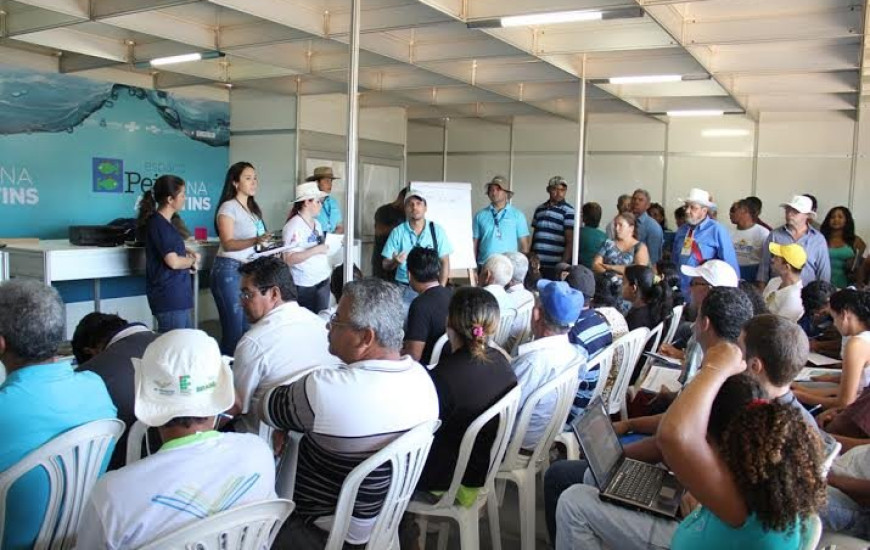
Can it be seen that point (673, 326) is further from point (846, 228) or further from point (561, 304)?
point (846, 228)

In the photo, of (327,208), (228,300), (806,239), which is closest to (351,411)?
(228,300)

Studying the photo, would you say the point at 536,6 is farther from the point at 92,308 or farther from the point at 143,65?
the point at 92,308

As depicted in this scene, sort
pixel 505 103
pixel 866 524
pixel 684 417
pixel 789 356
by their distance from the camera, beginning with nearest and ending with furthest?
pixel 684 417 → pixel 866 524 → pixel 789 356 → pixel 505 103

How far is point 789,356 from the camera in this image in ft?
6.77

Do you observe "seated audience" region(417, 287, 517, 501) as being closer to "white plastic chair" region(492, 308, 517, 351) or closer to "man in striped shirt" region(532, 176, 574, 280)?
"white plastic chair" region(492, 308, 517, 351)

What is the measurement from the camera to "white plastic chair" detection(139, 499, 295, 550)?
1.25 metres

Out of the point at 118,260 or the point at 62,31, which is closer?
the point at 118,260

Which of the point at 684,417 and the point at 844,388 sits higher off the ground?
the point at 684,417

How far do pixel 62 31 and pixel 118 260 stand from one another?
1973 millimetres

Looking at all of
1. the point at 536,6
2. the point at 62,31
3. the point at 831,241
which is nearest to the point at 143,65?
the point at 62,31

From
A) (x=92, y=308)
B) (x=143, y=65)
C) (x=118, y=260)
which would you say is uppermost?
(x=143, y=65)

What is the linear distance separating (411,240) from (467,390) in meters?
2.79

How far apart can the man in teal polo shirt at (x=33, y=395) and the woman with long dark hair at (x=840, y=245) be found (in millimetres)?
6142

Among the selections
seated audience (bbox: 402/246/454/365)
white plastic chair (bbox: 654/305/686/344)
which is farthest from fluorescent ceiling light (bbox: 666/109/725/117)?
seated audience (bbox: 402/246/454/365)
